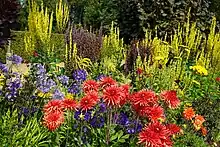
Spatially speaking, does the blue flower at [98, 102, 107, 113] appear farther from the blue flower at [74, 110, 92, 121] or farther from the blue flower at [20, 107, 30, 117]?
the blue flower at [20, 107, 30, 117]

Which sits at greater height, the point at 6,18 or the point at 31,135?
the point at 6,18

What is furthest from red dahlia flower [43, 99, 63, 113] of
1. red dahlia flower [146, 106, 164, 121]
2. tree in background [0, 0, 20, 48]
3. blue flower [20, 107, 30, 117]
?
tree in background [0, 0, 20, 48]

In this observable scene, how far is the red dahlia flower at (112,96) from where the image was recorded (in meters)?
3.07

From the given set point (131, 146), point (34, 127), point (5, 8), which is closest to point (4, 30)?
point (5, 8)

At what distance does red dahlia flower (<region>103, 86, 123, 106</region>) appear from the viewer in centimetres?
307

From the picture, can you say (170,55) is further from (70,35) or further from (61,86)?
(61,86)

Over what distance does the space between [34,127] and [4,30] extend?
1.33 meters

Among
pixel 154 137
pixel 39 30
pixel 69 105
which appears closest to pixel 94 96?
pixel 69 105

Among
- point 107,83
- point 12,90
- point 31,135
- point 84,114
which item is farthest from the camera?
point 12,90

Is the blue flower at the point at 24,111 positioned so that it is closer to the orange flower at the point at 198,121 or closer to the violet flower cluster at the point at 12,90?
the violet flower cluster at the point at 12,90

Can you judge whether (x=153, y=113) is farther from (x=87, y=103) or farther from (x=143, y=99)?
(x=87, y=103)

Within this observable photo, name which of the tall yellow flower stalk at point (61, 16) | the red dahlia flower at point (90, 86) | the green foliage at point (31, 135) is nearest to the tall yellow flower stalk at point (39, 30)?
the tall yellow flower stalk at point (61, 16)

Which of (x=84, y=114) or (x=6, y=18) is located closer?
(x=84, y=114)

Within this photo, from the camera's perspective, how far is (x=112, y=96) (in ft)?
10.1
